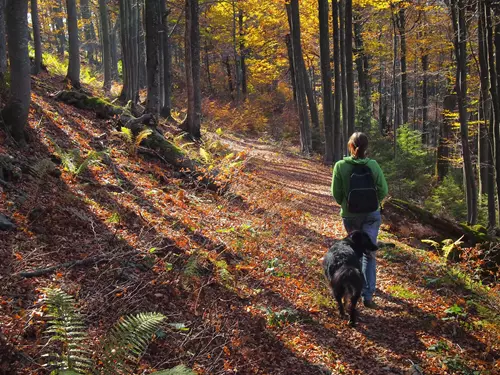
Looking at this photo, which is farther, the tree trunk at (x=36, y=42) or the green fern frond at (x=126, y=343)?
the tree trunk at (x=36, y=42)

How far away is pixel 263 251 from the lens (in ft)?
23.0

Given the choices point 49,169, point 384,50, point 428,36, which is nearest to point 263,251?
point 49,169

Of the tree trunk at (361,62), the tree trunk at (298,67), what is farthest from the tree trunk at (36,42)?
the tree trunk at (361,62)

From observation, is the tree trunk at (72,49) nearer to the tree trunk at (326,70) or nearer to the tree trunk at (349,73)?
the tree trunk at (326,70)

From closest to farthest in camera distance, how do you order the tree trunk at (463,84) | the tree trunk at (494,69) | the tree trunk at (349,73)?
the tree trunk at (494,69) < the tree trunk at (463,84) < the tree trunk at (349,73)

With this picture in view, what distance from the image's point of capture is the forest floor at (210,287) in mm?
3824

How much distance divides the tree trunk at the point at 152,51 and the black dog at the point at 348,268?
31.0ft

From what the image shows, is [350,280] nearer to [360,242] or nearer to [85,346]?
[360,242]

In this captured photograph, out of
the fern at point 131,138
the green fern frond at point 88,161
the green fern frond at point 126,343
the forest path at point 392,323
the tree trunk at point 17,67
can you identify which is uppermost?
the tree trunk at point 17,67

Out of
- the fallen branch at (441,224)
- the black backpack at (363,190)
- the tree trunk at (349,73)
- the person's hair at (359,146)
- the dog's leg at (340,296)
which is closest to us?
the dog's leg at (340,296)

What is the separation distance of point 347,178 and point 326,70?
12.0m

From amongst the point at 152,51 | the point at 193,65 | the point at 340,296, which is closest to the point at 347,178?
the point at 340,296

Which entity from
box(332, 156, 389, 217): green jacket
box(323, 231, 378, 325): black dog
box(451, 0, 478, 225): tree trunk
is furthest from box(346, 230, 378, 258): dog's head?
box(451, 0, 478, 225): tree trunk

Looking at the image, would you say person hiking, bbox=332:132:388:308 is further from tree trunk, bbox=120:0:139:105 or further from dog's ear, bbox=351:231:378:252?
tree trunk, bbox=120:0:139:105
